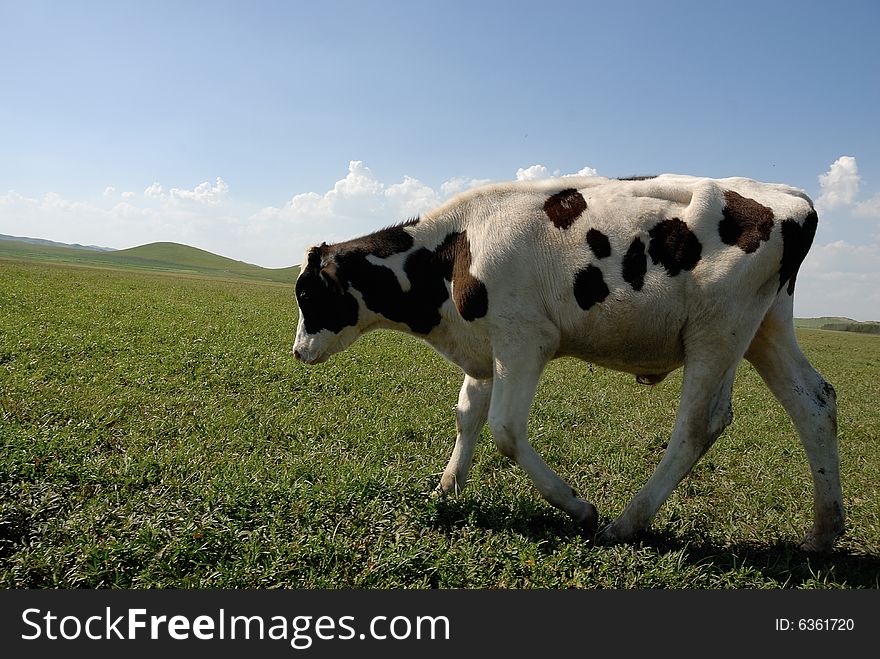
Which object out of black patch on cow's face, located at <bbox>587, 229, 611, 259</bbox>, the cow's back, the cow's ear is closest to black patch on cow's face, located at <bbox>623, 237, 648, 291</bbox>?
the cow's back

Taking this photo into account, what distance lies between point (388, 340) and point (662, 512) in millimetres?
11083

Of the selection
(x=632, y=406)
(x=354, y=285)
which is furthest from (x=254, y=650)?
(x=632, y=406)

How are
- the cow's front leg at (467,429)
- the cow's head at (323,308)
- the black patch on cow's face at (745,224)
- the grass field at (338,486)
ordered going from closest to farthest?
1. the grass field at (338,486)
2. the black patch on cow's face at (745,224)
3. the cow's front leg at (467,429)
4. the cow's head at (323,308)

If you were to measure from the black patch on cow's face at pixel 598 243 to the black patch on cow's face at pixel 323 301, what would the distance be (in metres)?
2.28

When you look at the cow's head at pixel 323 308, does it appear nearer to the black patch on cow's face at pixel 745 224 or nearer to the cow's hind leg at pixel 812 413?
the black patch on cow's face at pixel 745 224

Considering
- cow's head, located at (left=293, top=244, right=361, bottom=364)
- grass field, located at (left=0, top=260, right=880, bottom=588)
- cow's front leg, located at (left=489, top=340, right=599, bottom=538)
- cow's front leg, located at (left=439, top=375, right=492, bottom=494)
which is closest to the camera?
grass field, located at (left=0, top=260, right=880, bottom=588)

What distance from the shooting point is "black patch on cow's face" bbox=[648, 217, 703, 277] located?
427 centimetres

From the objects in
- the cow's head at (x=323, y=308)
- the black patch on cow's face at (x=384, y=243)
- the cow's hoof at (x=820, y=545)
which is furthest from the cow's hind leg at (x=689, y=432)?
the cow's head at (x=323, y=308)

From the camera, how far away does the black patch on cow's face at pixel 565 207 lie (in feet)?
15.1

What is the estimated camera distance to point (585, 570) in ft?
13.0

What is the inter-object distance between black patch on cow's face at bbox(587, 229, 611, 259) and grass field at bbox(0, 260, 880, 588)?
2.16 metres

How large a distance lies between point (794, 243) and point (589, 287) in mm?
1491

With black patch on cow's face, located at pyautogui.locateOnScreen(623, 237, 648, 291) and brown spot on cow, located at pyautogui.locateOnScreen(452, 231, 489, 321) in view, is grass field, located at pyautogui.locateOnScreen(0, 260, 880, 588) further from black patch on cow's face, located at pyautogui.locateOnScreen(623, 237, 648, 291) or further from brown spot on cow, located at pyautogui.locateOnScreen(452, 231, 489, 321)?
black patch on cow's face, located at pyautogui.locateOnScreen(623, 237, 648, 291)

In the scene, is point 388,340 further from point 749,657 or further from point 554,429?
point 749,657
